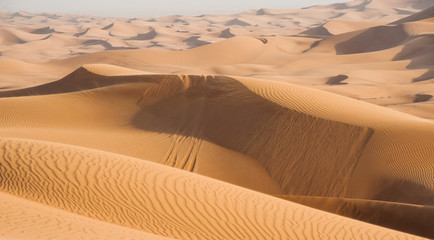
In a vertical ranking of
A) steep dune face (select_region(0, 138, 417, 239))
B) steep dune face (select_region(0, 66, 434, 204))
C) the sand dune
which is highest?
steep dune face (select_region(0, 138, 417, 239))

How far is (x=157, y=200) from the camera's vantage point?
733 cm

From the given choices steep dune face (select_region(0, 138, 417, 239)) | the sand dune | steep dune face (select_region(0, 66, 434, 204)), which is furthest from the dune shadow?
steep dune face (select_region(0, 138, 417, 239))

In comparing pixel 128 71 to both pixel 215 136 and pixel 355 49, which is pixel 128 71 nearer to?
pixel 215 136

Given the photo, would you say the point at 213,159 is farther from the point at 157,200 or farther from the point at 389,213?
the point at 157,200

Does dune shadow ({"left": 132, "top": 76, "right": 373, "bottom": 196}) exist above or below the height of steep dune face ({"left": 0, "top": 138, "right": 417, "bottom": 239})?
below

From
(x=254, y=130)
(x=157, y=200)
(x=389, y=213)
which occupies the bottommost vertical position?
(x=254, y=130)

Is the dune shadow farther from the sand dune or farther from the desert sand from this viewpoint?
the sand dune

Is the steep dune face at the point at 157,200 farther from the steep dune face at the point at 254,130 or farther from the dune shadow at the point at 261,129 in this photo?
the dune shadow at the point at 261,129

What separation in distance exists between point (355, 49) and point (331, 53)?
2.51 metres

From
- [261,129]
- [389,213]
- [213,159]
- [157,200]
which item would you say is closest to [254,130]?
[261,129]

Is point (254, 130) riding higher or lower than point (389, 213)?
lower

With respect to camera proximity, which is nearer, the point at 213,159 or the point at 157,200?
the point at 157,200

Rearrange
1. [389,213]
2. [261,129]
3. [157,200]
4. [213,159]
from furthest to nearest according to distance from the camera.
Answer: [261,129] → [213,159] → [389,213] → [157,200]

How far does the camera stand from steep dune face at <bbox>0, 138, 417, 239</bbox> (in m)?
6.79
